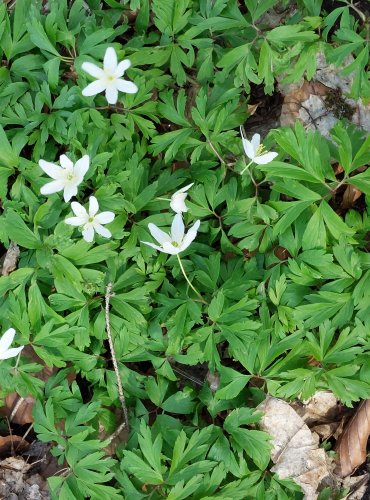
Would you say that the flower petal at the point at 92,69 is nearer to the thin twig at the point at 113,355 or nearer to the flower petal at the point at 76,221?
the flower petal at the point at 76,221

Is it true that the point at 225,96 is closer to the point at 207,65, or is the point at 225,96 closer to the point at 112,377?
the point at 207,65

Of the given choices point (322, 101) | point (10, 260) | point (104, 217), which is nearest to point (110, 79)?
point (104, 217)

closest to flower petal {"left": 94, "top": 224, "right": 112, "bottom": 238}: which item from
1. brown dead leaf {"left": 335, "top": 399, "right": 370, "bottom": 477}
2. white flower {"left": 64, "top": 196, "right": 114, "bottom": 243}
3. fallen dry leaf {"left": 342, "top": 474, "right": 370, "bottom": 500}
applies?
white flower {"left": 64, "top": 196, "right": 114, "bottom": 243}

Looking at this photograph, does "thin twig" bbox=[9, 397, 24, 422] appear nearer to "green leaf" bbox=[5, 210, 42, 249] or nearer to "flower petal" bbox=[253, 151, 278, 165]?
"green leaf" bbox=[5, 210, 42, 249]

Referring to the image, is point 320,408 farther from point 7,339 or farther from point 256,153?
point 7,339

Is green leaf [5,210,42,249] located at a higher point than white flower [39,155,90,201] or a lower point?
lower

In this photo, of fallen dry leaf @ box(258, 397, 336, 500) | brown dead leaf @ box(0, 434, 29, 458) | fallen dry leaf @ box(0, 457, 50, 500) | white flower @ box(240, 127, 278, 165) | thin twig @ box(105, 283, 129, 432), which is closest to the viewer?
white flower @ box(240, 127, 278, 165)

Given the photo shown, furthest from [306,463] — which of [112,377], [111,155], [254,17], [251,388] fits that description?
[254,17]
